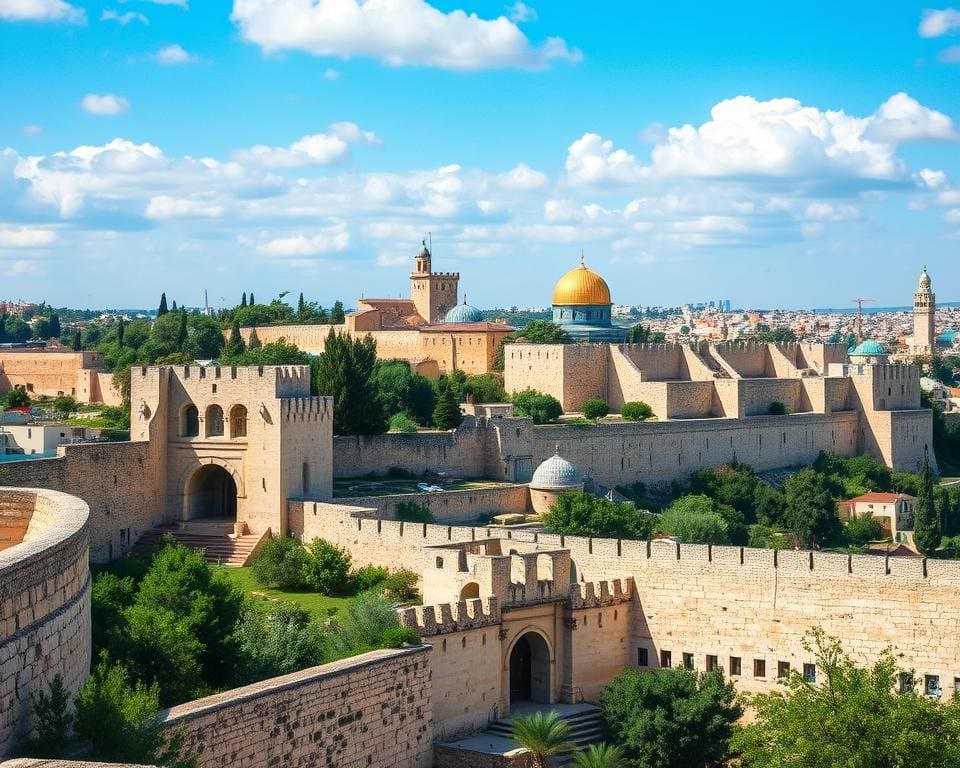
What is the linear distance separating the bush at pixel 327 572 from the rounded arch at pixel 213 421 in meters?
5.06

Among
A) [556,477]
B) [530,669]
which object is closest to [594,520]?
[556,477]

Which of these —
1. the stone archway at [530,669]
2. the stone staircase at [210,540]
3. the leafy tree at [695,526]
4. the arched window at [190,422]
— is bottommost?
the stone archway at [530,669]

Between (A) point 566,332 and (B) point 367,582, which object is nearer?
(B) point 367,582

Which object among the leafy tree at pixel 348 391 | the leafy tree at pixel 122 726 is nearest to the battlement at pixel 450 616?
the leafy tree at pixel 122 726

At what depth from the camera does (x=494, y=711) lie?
21.4m

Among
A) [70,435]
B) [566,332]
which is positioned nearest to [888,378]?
[566,332]

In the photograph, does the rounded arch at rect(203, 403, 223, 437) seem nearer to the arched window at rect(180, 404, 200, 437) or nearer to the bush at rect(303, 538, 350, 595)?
the arched window at rect(180, 404, 200, 437)

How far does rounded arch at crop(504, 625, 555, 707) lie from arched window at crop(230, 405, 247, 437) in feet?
33.8

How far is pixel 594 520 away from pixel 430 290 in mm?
41066

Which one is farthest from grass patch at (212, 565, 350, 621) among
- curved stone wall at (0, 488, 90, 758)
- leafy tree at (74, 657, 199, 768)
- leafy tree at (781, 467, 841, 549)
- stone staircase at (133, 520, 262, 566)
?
leafy tree at (781, 467, 841, 549)

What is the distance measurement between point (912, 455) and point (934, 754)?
125 feet

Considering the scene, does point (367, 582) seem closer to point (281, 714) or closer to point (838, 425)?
point (281, 714)

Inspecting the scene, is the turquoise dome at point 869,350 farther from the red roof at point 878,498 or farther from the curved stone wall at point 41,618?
the curved stone wall at point 41,618

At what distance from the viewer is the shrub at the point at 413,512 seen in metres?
31.7
